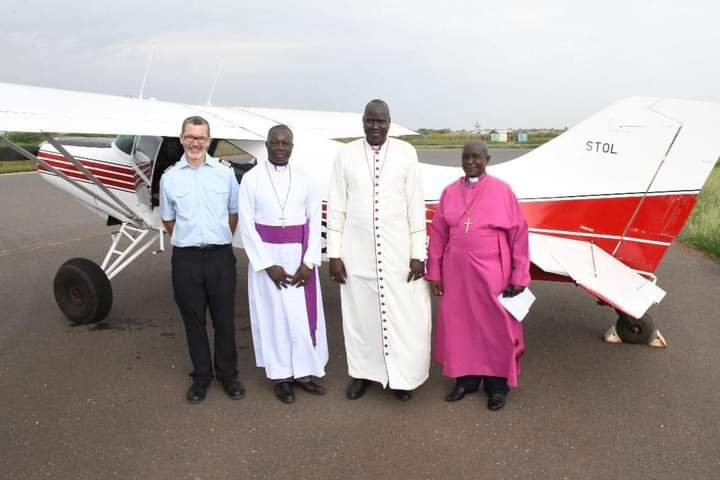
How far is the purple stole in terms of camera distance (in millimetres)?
3480

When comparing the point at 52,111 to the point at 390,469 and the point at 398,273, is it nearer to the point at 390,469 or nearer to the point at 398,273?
the point at 398,273

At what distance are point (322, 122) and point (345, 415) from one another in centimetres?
538

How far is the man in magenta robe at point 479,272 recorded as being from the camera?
332cm

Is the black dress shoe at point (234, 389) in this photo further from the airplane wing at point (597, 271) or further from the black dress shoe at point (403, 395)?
the airplane wing at point (597, 271)

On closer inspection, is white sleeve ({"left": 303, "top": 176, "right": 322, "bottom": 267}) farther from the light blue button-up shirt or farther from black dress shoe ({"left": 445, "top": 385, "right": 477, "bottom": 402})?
black dress shoe ({"left": 445, "top": 385, "right": 477, "bottom": 402})

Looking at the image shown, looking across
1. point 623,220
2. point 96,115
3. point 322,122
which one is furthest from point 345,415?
point 322,122

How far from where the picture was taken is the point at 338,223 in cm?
348

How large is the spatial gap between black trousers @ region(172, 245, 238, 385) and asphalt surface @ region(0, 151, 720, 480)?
0.88 feet

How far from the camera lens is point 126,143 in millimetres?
5531

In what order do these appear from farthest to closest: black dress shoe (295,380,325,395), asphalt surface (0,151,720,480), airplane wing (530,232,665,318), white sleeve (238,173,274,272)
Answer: black dress shoe (295,380,325,395) → airplane wing (530,232,665,318) → white sleeve (238,173,274,272) → asphalt surface (0,151,720,480)

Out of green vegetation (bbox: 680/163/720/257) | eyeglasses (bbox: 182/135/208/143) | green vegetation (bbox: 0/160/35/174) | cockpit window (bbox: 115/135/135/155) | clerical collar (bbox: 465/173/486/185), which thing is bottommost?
green vegetation (bbox: 0/160/35/174)

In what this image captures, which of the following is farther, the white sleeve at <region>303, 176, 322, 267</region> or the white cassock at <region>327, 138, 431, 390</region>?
the white sleeve at <region>303, 176, 322, 267</region>

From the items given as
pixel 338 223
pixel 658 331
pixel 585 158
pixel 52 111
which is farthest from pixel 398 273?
pixel 52 111

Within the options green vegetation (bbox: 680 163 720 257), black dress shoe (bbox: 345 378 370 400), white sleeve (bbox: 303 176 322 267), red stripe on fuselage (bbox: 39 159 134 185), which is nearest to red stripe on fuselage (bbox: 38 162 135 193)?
red stripe on fuselage (bbox: 39 159 134 185)
